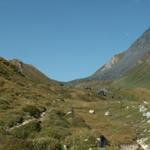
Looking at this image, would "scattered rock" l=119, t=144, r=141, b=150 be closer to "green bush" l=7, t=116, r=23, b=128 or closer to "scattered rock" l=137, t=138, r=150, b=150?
"scattered rock" l=137, t=138, r=150, b=150

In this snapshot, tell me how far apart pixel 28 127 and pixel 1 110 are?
39.6ft

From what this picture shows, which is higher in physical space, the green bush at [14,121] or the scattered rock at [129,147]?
the green bush at [14,121]

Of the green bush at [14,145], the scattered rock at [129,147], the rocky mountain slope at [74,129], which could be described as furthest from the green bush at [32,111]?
the green bush at [14,145]

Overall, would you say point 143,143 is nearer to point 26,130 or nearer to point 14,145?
point 26,130

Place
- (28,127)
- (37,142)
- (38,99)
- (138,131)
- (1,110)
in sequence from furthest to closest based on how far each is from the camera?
(38,99) → (1,110) → (138,131) → (28,127) → (37,142)

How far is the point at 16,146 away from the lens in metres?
25.7

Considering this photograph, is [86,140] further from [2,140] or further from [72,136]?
[2,140]

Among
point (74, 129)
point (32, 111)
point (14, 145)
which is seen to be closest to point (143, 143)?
point (74, 129)

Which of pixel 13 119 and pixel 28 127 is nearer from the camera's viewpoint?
pixel 28 127

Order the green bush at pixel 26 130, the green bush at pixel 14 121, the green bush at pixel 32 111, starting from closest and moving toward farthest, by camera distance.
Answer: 1. the green bush at pixel 26 130
2. the green bush at pixel 14 121
3. the green bush at pixel 32 111

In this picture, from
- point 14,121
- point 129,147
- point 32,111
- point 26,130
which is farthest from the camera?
point 32,111

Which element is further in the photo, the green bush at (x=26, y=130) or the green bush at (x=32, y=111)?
the green bush at (x=32, y=111)

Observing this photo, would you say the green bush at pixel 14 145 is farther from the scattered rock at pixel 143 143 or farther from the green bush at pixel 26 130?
the scattered rock at pixel 143 143

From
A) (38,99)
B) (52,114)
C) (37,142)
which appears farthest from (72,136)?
(38,99)
